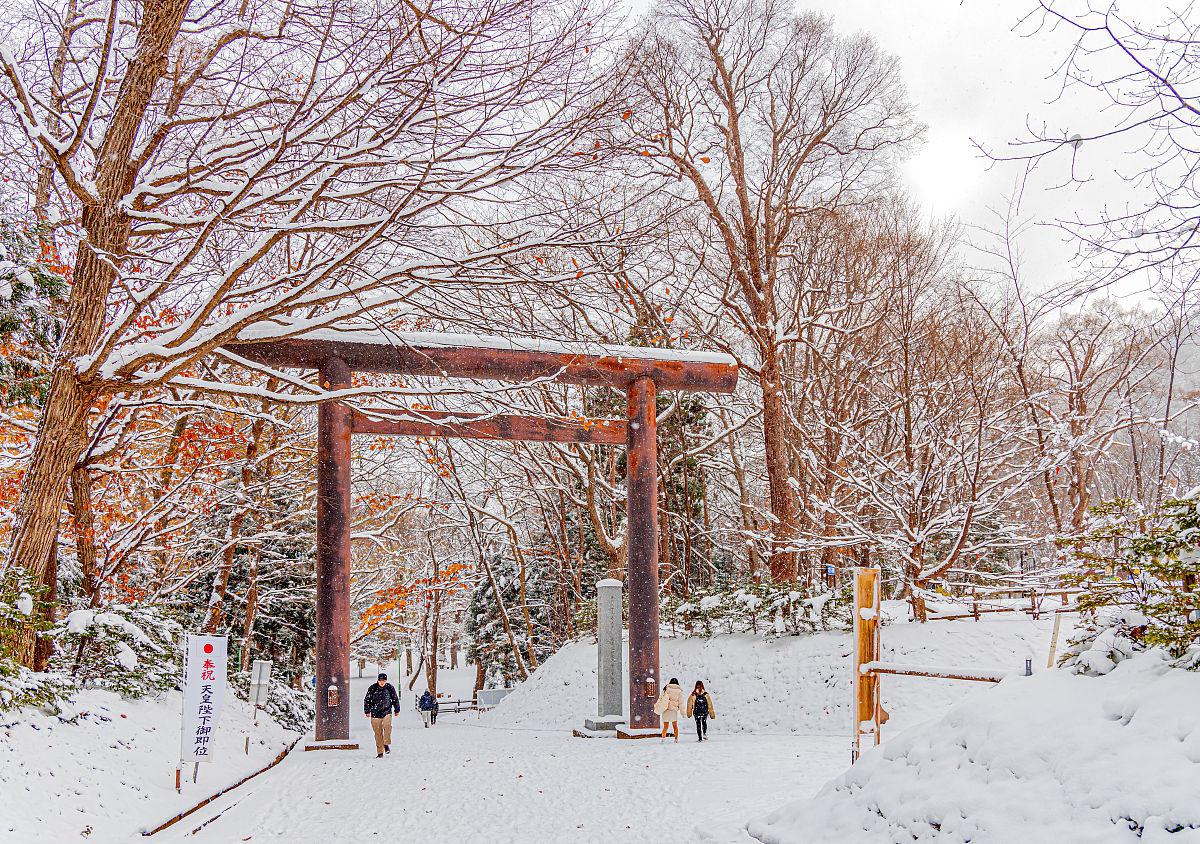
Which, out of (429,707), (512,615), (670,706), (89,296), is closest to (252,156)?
(89,296)

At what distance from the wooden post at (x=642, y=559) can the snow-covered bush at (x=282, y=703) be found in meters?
9.29

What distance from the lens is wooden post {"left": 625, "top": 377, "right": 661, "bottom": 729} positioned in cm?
1426

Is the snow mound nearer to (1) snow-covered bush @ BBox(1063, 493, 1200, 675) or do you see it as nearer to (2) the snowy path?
(1) snow-covered bush @ BBox(1063, 493, 1200, 675)

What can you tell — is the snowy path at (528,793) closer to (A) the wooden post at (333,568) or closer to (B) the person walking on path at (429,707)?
(A) the wooden post at (333,568)

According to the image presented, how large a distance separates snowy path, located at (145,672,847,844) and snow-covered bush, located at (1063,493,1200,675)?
3.09m

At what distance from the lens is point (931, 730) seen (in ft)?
20.2

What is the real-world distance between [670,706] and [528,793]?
4884 mm

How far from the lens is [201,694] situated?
9.80 meters

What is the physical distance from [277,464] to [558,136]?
15267 millimetres

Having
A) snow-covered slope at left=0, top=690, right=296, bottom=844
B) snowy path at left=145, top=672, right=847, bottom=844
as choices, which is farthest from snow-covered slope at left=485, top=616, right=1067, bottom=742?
snow-covered slope at left=0, top=690, right=296, bottom=844

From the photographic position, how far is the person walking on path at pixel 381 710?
1266cm

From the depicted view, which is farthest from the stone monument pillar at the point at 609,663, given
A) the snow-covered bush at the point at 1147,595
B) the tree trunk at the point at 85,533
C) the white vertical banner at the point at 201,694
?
the snow-covered bush at the point at 1147,595

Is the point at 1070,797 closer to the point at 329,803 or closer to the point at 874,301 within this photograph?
the point at 329,803

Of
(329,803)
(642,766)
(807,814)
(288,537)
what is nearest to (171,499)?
(288,537)
